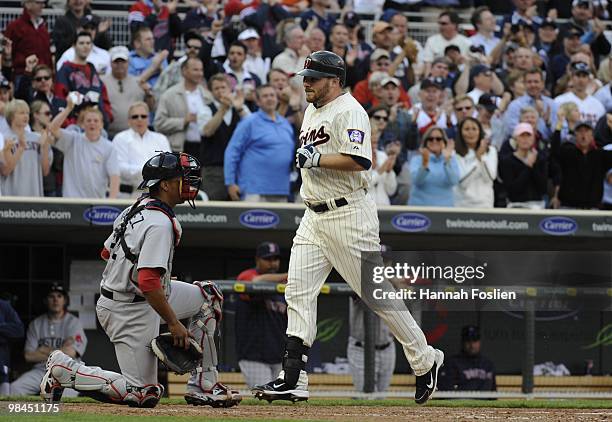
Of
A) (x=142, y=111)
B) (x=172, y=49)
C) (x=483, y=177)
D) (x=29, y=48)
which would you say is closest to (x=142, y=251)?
(x=142, y=111)

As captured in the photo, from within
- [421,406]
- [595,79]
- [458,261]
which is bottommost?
[421,406]

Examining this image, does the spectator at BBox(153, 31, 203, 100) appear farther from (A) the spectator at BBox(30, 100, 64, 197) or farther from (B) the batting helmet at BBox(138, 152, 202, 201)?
(B) the batting helmet at BBox(138, 152, 202, 201)

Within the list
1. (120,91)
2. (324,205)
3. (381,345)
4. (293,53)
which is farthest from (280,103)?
(324,205)

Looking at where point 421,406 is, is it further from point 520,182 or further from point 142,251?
point 520,182

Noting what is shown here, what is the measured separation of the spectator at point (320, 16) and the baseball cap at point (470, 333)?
4.87 m

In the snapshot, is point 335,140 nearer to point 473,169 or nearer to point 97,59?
point 473,169

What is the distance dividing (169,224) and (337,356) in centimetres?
394

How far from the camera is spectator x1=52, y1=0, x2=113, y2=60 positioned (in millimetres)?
13109

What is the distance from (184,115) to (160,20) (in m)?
2.53

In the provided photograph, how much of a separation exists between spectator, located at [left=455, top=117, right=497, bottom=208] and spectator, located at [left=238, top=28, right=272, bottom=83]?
2.69m

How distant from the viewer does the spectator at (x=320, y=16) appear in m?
14.2

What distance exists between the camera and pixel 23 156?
10531mm

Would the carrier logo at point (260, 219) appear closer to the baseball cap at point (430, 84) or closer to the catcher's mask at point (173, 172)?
the baseball cap at point (430, 84)

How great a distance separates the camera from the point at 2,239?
11734 millimetres
